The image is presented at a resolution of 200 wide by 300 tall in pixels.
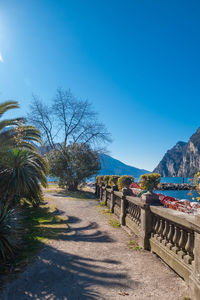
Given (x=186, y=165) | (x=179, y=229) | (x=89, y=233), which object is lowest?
(x=89, y=233)

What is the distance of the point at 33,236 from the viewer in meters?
5.54

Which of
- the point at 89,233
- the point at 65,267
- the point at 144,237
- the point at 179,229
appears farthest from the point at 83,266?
the point at 89,233

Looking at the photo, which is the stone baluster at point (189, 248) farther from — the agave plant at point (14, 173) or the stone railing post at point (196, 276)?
the agave plant at point (14, 173)

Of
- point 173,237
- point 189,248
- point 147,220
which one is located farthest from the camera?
point 147,220

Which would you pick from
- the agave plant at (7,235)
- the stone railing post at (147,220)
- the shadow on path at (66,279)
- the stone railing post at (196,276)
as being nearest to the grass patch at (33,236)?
the agave plant at (7,235)

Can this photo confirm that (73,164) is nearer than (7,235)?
No

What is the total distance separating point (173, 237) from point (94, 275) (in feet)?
5.50

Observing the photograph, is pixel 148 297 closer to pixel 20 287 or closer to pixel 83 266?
pixel 83 266

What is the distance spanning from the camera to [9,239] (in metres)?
4.14

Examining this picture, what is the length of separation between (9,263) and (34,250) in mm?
768

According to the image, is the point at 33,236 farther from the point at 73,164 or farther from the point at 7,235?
the point at 73,164

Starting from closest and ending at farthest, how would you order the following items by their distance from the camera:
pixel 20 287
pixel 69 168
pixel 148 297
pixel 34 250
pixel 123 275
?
pixel 148 297, pixel 20 287, pixel 123 275, pixel 34 250, pixel 69 168

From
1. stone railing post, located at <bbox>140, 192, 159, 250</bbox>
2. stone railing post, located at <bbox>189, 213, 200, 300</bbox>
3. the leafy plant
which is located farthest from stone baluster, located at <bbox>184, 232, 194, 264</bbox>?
the leafy plant

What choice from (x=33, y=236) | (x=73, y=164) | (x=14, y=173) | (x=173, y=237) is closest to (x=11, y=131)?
(x=14, y=173)
